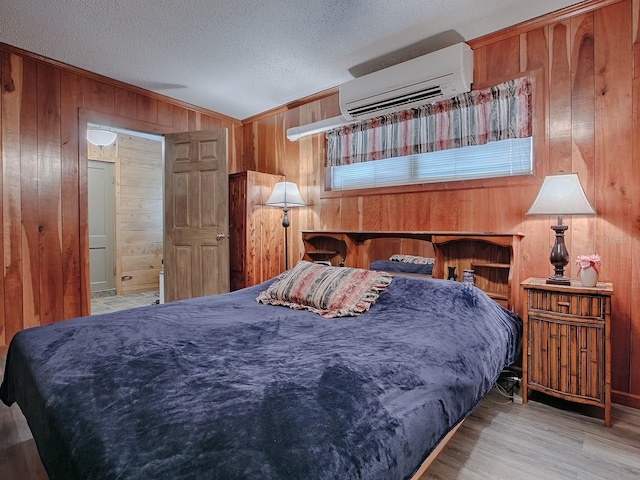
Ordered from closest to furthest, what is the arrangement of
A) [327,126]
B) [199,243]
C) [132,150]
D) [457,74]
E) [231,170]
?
[457,74], [327,126], [199,243], [231,170], [132,150]

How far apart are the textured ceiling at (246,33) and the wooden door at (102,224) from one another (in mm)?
2735

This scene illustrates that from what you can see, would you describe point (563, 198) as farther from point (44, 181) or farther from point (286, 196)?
point (44, 181)

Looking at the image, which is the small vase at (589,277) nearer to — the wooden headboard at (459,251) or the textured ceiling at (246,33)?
the wooden headboard at (459,251)

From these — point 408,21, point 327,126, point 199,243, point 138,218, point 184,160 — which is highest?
point 408,21

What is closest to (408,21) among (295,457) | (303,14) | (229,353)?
(303,14)

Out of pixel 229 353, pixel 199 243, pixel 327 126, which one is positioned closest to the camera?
pixel 229 353

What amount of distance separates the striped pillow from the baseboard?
4.88 feet

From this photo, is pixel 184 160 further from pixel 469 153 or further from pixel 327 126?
pixel 469 153

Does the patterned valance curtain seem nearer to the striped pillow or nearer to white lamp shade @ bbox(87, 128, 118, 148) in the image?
the striped pillow

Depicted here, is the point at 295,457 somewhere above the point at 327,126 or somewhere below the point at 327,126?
below

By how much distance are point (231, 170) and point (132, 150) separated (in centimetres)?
Answer: 244

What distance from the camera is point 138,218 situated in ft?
19.0

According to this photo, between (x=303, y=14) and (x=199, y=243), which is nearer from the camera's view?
(x=303, y=14)

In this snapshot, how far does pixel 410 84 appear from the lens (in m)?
2.63
